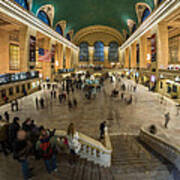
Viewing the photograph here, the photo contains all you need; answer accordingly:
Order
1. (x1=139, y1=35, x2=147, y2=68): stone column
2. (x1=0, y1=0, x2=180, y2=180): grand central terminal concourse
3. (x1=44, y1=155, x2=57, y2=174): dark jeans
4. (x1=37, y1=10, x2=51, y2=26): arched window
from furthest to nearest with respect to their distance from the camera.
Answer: (x1=139, y1=35, x2=147, y2=68): stone column, (x1=37, y1=10, x2=51, y2=26): arched window, (x1=0, y1=0, x2=180, y2=180): grand central terminal concourse, (x1=44, y1=155, x2=57, y2=174): dark jeans

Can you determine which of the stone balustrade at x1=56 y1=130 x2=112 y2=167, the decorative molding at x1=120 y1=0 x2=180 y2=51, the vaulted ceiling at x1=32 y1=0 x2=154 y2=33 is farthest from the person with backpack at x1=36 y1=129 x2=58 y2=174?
the vaulted ceiling at x1=32 y1=0 x2=154 y2=33

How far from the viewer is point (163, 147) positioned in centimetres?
631

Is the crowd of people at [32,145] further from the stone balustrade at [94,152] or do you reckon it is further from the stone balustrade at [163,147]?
the stone balustrade at [163,147]

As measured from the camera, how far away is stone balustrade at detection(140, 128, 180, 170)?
5669 millimetres

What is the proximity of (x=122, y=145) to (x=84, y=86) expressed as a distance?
15777 mm

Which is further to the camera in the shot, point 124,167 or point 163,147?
point 163,147

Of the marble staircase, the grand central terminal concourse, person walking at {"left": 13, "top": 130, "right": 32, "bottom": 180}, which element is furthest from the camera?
the marble staircase

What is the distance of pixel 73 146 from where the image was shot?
17.0 ft

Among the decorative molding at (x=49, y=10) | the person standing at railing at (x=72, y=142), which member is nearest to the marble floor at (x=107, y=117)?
the person standing at railing at (x=72, y=142)

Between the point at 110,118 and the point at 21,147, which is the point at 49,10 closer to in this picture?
the point at 110,118

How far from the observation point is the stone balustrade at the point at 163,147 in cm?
567

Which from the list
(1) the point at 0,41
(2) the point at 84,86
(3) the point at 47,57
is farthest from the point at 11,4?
(2) the point at 84,86

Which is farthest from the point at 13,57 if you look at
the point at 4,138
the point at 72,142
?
the point at 72,142

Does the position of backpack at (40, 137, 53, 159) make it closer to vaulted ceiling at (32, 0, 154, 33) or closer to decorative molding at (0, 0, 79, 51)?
decorative molding at (0, 0, 79, 51)
